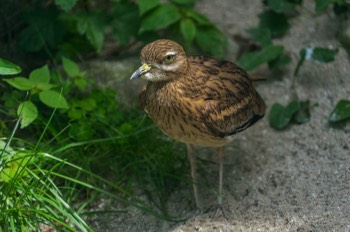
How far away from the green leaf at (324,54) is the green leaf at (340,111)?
0.42 m

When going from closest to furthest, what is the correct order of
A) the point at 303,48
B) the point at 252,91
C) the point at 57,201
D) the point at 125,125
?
1. the point at 57,201
2. the point at 252,91
3. the point at 125,125
4. the point at 303,48

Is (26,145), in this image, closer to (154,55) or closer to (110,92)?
(110,92)

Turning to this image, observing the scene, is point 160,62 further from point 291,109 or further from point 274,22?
point 274,22

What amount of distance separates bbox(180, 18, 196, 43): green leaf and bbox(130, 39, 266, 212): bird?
75 cm

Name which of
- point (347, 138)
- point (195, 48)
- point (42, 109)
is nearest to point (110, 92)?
point (42, 109)

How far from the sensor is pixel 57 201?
3580 mm

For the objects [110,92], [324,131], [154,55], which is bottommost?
[324,131]

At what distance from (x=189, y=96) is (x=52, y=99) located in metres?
0.92

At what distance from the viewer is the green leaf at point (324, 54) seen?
470 cm

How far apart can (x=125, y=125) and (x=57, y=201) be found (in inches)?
39.3

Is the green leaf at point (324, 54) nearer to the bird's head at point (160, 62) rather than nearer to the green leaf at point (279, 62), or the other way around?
the green leaf at point (279, 62)

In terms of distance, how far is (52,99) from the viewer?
13.3ft

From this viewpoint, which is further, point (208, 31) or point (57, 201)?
point (208, 31)

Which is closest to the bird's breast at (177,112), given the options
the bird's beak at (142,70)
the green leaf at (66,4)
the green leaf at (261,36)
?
the bird's beak at (142,70)
